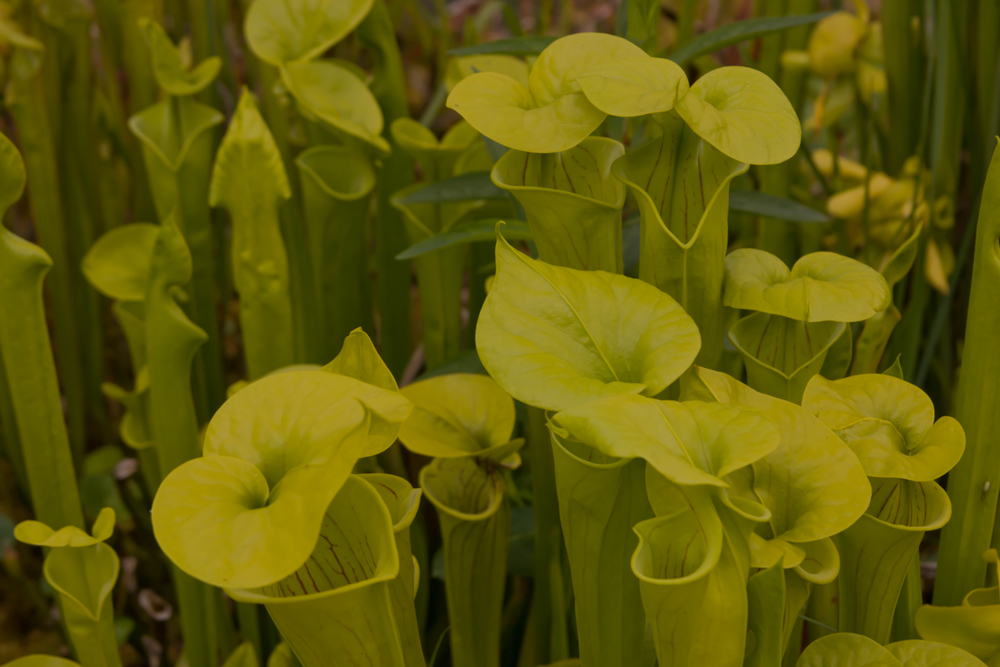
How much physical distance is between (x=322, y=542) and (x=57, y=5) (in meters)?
0.72

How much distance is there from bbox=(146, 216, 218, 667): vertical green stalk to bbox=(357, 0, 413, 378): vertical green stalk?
221 mm

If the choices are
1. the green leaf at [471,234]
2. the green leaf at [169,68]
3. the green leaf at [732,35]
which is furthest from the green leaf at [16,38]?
the green leaf at [732,35]

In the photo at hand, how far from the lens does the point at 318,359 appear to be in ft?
2.20

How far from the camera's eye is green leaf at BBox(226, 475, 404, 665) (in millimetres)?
286

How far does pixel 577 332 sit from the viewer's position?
12.7 inches

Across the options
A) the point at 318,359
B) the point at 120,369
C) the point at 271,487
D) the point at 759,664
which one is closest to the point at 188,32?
the point at 120,369

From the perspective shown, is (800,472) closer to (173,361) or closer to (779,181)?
(173,361)

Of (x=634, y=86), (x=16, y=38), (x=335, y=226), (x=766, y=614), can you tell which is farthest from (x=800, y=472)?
(x=16, y=38)

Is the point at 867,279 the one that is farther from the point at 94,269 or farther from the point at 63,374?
the point at 63,374

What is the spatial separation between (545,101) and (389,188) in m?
0.35

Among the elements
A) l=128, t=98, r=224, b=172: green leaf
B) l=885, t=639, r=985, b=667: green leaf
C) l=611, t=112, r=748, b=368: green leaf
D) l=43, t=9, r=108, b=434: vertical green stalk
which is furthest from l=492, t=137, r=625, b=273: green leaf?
l=43, t=9, r=108, b=434: vertical green stalk

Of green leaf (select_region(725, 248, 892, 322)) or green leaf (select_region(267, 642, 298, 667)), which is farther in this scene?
green leaf (select_region(267, 642, 298, 667))

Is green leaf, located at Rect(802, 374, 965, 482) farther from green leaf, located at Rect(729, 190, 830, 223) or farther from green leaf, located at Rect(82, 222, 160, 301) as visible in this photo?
green leaf, located at Rect(82, 222, 160, 301)

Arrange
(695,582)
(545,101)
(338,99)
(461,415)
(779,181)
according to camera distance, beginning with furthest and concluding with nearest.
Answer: (779,181) → (338,99) → (461,415) → (545,101) → (695,582)
